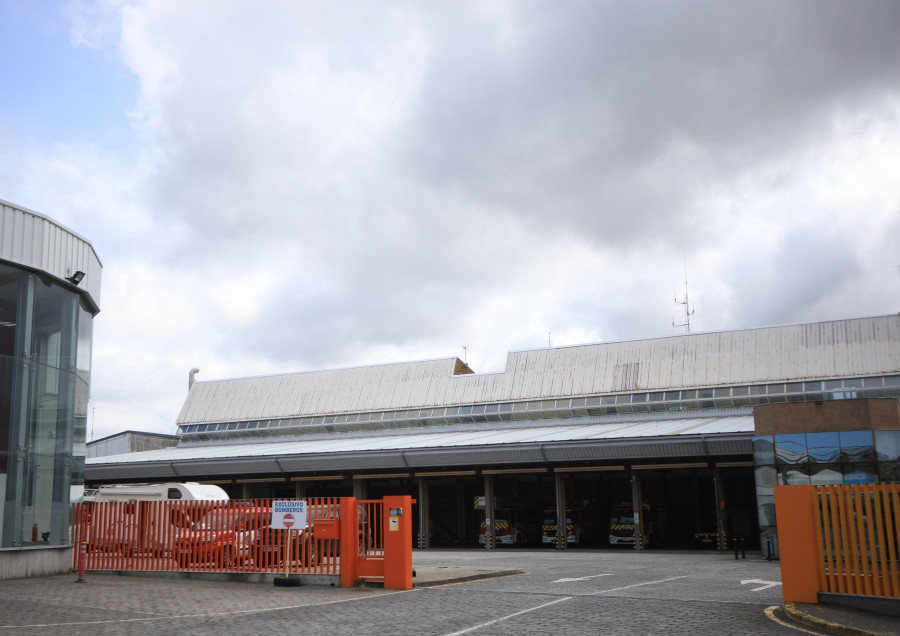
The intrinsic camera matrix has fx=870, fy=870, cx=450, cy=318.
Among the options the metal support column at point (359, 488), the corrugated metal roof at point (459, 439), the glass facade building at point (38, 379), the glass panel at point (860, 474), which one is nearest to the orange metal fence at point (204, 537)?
the glass facade building at point (38, 379)

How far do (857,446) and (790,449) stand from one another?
6.74ft

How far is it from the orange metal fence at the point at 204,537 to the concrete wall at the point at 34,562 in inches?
26.6

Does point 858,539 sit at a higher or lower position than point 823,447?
lower

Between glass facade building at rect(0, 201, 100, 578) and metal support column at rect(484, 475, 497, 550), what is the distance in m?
24.3

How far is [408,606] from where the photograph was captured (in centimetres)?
1515

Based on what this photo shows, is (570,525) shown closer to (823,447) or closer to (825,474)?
(825,474)

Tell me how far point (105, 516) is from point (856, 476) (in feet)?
73.6

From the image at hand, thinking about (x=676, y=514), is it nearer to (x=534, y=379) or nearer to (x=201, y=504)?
(x=534, y=379)

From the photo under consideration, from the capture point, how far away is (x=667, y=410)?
162ft

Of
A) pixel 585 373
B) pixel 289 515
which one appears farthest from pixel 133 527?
pixel 585 373

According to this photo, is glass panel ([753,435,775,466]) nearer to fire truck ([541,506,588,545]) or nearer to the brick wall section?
the brick wall section

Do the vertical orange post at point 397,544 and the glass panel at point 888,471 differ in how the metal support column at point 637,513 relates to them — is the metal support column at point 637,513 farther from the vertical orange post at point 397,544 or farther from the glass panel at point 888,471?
the vertical orange post at point 397,544

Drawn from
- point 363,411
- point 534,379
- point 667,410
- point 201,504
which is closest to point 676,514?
point 667,410

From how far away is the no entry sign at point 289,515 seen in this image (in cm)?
1964
